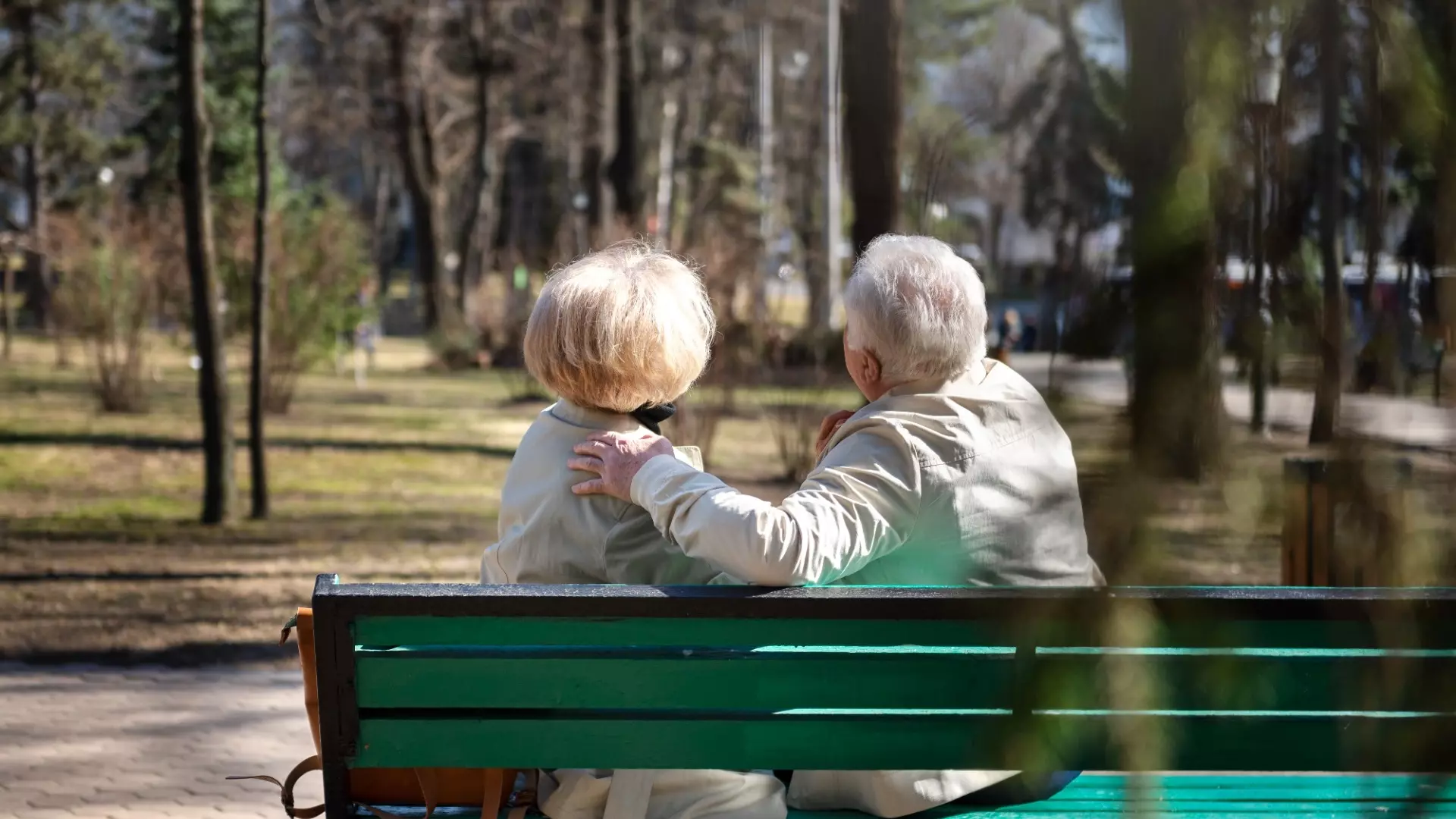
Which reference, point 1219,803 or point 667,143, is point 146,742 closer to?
point 1219,803

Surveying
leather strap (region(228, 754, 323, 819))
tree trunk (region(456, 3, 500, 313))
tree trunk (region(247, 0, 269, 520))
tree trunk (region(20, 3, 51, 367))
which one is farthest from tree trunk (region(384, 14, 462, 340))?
leather strap (region(228, 754, 323, 819))

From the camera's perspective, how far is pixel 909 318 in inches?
102

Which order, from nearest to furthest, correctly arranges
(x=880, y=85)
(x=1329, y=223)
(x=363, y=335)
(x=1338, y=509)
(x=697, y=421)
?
(x=1329, y=223)
(x=1338, y=509)
(x=880, y=85)
(x=697, y=421)
(x=363, y=335)

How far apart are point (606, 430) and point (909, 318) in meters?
0.51

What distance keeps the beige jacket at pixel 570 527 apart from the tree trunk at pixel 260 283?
756 centimetres

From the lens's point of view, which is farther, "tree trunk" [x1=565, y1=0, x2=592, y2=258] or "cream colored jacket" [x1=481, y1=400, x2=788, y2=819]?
"tree trunk" [x1=565, y1=0, x2=592, y2=258]

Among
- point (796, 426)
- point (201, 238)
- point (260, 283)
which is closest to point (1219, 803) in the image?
point (201, 238)

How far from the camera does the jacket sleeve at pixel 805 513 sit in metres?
2.34

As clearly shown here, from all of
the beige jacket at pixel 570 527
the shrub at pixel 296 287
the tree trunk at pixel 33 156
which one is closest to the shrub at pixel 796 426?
the shrub at pixel 296 287

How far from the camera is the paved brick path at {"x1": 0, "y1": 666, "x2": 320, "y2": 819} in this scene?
4.56 m

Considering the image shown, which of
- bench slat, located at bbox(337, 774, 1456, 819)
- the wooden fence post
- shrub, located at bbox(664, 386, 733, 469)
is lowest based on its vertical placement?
shrub, located at bbox(664, 386, 733, 469)

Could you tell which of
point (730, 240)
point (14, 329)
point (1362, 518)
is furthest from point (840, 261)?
point (1362, 518)

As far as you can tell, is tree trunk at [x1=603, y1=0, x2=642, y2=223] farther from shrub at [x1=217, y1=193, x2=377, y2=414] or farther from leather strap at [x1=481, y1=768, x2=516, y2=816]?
leather strap at [x1=481, y1=768, x2=516, y2=816]

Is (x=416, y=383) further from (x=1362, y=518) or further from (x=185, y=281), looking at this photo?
(x=1362, y=518)
